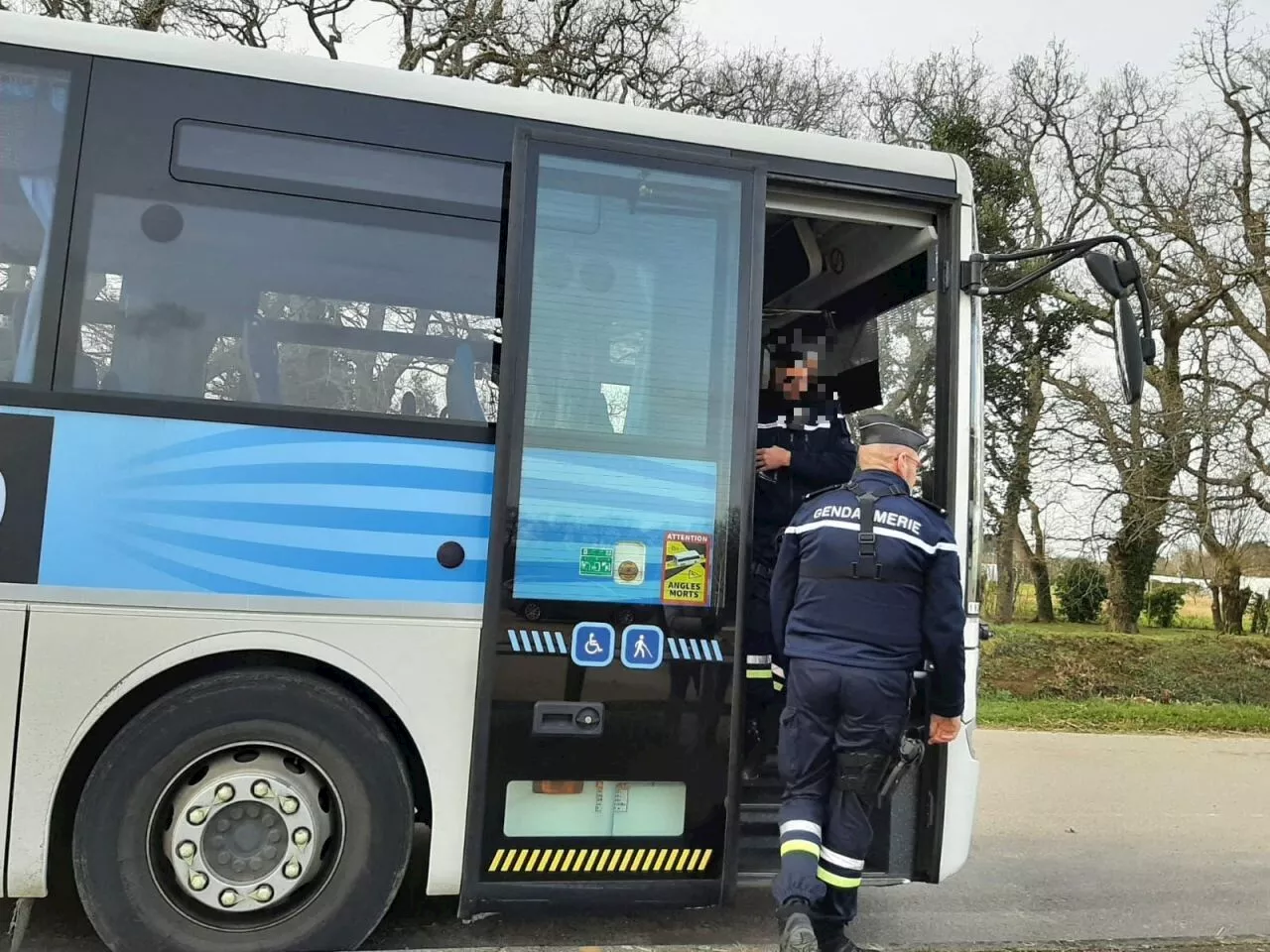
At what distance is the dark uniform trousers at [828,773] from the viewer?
365cm

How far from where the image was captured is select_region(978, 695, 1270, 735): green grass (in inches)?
422

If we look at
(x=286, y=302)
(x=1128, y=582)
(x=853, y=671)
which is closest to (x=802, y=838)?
(x=853, y=671)

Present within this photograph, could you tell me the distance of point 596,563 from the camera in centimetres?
370

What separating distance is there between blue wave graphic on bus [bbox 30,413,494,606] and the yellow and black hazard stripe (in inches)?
36.1

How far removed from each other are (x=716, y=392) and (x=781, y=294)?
195cm

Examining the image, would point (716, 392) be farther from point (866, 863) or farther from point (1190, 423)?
point (1190, 423)

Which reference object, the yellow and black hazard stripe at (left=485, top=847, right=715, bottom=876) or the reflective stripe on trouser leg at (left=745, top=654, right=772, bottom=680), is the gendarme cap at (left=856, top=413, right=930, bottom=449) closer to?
the reflective stripe on trouser leg at (left=745, top=654, right=772, bottom=680)

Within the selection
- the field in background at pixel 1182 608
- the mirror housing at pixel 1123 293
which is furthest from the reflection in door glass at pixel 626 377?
the field in background at pixel 1182 608

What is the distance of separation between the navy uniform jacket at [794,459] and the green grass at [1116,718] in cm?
681

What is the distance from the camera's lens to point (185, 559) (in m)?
3.42

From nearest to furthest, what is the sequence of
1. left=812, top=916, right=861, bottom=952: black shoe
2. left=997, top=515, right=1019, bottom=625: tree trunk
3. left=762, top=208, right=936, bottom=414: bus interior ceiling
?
left=812, top=916, right=861, bottom=952: black shoe, left=762, top=208, right=936, bottom=414: bus interior ceiling, left=997, top=515, right=1019, bottom=625: tree trunk

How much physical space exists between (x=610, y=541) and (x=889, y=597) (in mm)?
1004

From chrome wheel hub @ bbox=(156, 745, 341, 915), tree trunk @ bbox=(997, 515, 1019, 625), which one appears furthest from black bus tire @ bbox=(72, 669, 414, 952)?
tree trunk @ bbox=(997, 515, 1019, 625)

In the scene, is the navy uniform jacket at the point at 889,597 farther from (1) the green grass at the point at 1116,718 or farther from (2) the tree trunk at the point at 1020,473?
(2) the tree trunk at the point at 1020,473
